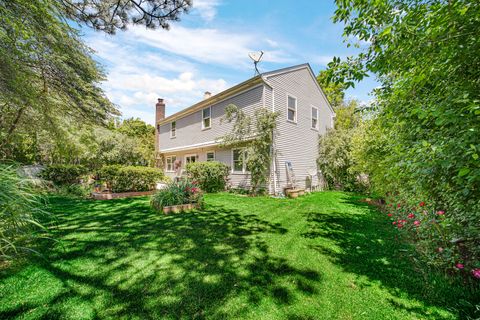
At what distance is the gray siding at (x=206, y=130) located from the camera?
35.7 feet

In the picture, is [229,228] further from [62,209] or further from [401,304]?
[62,209]

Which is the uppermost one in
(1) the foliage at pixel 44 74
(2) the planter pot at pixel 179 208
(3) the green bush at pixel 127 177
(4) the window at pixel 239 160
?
(1) the foliage at pixel 44 74

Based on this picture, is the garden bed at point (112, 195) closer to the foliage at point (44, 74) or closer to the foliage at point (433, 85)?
the foliage at point (44, 74)

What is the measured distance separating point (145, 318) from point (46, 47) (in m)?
6.89

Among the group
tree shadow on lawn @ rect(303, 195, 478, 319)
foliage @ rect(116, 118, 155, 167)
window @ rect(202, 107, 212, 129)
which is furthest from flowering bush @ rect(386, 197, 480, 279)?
foliage @ rect(116, 118, 155, 167)

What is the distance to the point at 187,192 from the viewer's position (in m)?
6.79

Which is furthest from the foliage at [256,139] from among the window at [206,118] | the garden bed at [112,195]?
the garden bed at [112,195]

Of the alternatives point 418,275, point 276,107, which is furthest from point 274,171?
point 418,275

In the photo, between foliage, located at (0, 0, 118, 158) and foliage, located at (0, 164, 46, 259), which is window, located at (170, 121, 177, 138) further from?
foliage, located at (0, 164, 46, 259)

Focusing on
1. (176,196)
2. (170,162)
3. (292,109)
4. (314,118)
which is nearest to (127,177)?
(176,196)

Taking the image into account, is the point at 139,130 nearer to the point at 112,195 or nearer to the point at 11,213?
the point at 112,195

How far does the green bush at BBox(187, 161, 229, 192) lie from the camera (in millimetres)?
10836

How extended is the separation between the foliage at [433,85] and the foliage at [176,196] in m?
5.19

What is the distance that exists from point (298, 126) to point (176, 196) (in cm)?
853
